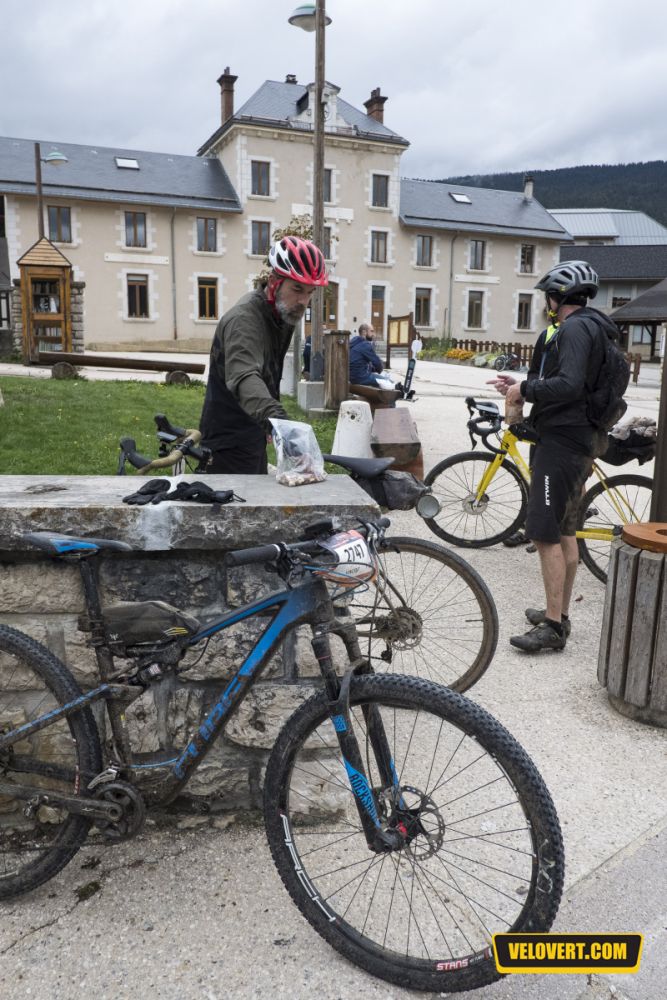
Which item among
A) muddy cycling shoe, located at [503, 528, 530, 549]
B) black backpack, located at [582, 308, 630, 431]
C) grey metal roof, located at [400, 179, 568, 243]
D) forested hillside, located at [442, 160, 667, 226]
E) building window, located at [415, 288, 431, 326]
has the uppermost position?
forested hillside, located at [442, 160, 667, 226]

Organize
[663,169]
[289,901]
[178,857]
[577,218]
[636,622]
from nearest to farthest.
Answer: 1. [289,901]
2. [178,857]
3. [636,622]
4. [577,218]
5. [663,169]

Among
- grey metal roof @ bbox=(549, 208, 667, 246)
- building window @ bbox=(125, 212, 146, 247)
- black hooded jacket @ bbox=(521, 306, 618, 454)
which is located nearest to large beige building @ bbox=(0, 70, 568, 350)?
building window @ bbox=(125, 212, 146, 247)

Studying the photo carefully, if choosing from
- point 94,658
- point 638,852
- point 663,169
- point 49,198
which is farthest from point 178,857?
point 663,169

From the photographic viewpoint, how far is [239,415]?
3.89 meters

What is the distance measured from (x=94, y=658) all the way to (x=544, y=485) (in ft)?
8.77

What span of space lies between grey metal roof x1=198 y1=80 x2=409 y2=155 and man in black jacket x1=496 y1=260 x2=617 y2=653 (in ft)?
127

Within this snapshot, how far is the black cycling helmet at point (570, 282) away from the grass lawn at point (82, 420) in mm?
3483

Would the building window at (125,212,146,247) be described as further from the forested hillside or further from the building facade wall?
the forested hillside

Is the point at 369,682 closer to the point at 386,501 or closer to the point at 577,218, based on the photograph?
the point at 386,501

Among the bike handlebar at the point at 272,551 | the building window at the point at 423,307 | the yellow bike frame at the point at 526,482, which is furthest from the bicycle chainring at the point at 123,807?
the building window at the point at 423,307

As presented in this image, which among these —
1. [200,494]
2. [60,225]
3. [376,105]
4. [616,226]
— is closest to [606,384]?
[200,494]

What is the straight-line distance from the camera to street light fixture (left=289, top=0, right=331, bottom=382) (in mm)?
13297

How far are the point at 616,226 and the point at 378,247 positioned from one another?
38.0m

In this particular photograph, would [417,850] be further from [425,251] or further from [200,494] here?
[425,251]
